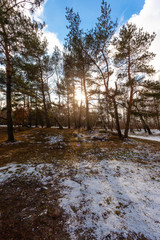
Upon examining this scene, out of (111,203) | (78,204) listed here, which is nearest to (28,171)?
(78,204)

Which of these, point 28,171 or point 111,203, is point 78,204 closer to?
point 111,203

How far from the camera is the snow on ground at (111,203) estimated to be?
1.93 metres

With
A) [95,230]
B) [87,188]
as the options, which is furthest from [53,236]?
[87,188]

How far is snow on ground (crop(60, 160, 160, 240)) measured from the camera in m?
1.93

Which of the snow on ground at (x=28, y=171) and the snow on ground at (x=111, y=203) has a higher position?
the snow on ground at (x=28, y=171)

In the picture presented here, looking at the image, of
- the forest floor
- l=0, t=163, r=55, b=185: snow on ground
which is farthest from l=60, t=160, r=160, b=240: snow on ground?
l=0, t=163, r=55, b=185: snow on ground

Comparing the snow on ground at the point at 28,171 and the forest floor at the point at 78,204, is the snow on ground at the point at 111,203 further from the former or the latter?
the snow on ground at the point at 28,171

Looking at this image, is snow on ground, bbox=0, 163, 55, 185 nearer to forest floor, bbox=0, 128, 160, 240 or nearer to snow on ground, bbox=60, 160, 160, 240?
forest floor, bbox=0, 128, 160, 240

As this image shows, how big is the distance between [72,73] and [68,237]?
46.1 feet

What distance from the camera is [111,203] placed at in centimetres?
259

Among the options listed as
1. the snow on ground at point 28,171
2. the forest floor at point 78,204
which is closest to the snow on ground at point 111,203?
the forest floor at point 78,204

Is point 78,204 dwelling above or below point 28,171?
below

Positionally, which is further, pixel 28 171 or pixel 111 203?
pixel 28 171

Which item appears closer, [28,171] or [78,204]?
[78,204]
